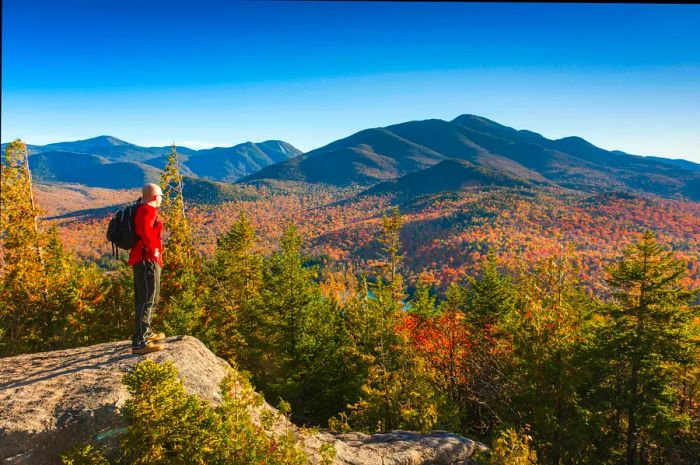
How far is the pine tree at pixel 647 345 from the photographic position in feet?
55.7

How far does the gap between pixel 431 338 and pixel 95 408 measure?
19.8 metres

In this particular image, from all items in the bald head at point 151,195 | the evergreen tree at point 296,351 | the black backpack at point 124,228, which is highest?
the bald head at point 151,195

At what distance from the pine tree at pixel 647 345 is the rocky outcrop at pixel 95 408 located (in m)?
10.5

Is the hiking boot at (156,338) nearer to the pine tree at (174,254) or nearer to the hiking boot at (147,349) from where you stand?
the hiking boot at (147,349)

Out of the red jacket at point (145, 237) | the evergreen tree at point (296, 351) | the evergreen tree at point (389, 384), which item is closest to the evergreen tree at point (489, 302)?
the evergreen tree at point (389, 384)

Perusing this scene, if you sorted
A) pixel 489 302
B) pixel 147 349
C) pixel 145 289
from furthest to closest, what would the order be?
pixel 489 302 → pixel 147 349 → pixel 145 289

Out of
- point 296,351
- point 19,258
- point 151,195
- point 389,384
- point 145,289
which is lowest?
point 296,351

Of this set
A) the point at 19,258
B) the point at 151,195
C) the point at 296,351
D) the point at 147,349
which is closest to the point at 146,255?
the point at 151,195

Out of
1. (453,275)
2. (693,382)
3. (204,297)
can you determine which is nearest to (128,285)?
(204,297)

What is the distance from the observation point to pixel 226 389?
6.14 meters

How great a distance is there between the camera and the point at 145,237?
7.94m

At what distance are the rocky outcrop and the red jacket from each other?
224 centimetres

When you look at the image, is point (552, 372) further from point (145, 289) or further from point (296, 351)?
point (145, 289)

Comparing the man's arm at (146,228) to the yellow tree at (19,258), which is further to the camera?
the yellow tree at (19,258)
